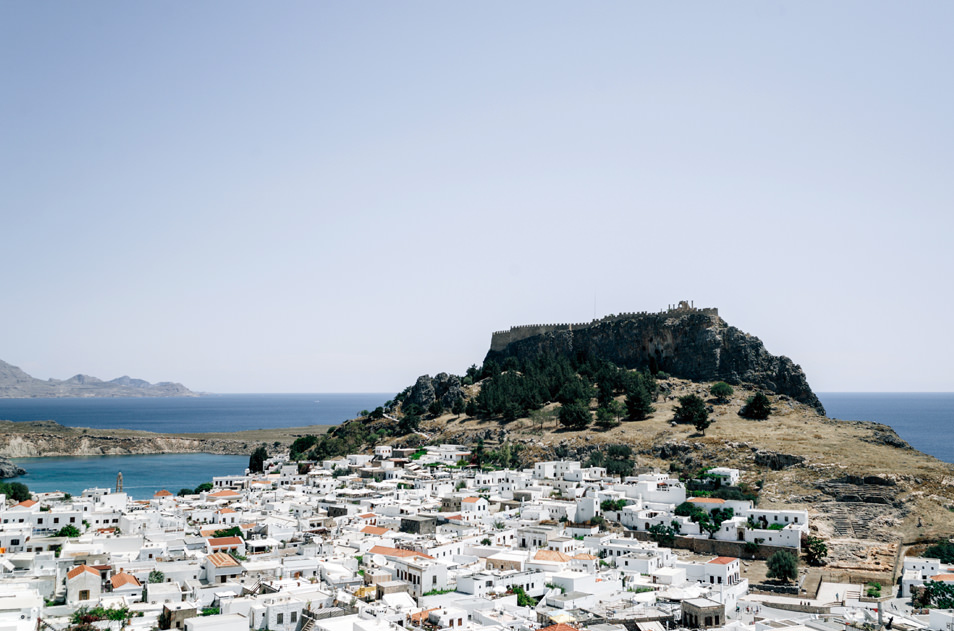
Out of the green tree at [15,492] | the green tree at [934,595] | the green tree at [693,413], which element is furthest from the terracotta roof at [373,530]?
the green tree at [693,413]

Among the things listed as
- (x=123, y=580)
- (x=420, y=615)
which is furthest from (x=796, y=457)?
(x=123, y=580)

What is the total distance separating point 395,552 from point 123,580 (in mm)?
9898

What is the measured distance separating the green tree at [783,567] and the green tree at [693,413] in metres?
19.1

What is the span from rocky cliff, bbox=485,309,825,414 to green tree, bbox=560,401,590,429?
12.3m

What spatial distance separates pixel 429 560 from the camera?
29297mm

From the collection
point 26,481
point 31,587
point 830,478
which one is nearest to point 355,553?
point 31,587

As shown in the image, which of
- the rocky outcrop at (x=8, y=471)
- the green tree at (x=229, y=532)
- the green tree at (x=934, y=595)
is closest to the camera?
the green tree at (x=934, y=595)

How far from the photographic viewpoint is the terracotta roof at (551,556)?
101 feet

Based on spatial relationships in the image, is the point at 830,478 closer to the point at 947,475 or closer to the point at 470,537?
the point at 947,475

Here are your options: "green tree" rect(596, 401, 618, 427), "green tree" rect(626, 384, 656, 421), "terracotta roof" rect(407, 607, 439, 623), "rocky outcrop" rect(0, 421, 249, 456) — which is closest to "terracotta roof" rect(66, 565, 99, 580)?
"terracotta roof" rect(407, 607, 439, 623)

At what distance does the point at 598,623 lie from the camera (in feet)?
76.0

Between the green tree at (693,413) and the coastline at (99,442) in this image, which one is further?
the coastline at (99,442)

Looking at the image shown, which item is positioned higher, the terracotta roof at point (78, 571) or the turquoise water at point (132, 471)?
the terracotta roof at point (78, 571)

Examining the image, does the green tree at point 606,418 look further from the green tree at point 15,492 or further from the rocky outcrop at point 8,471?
the rocky outcrop at point 8,471
